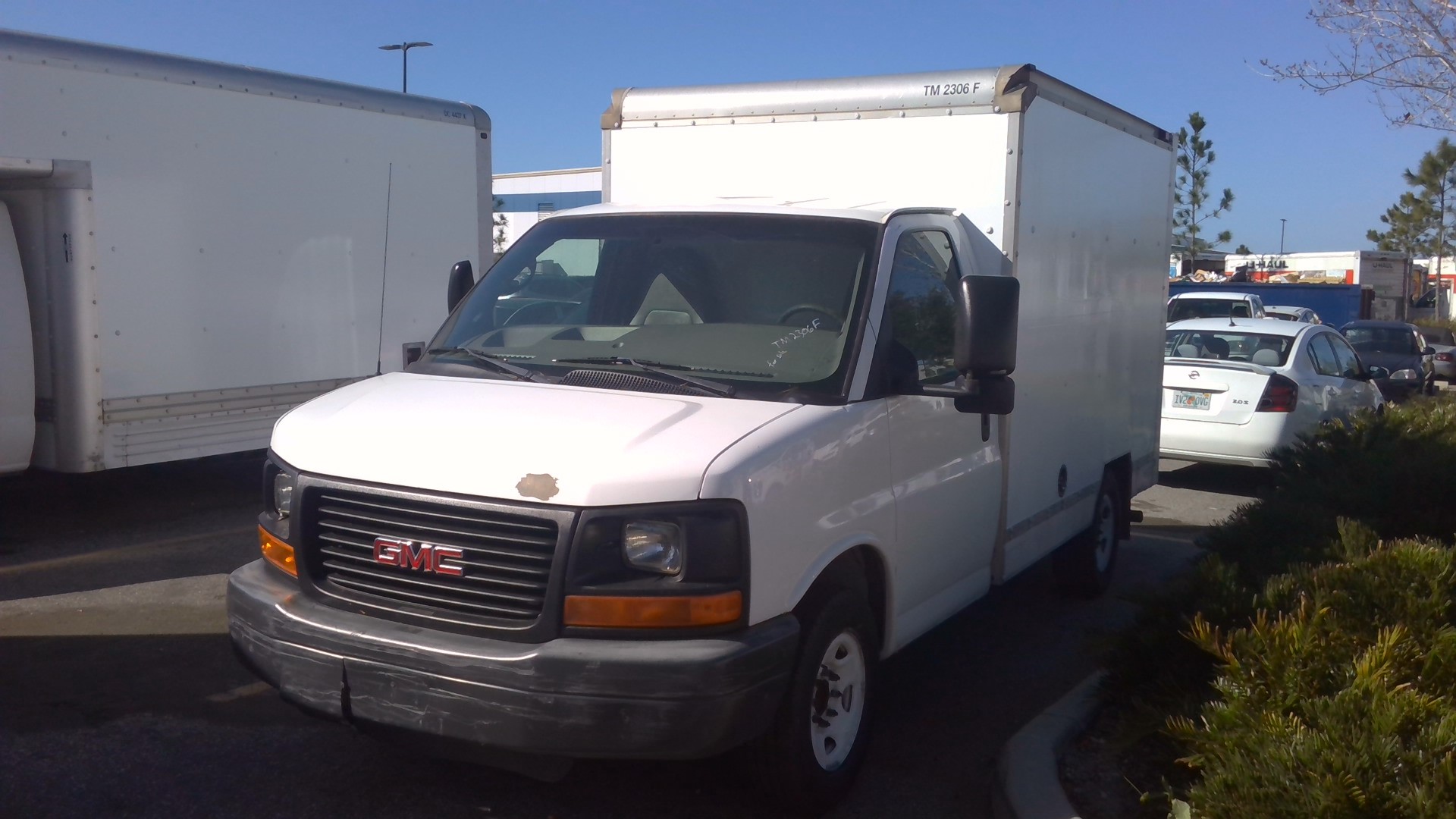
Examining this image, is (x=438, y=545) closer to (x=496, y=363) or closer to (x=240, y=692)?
(x=496, y=363)

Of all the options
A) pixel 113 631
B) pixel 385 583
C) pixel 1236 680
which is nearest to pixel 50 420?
pixel 113 631

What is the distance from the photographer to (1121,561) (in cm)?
888

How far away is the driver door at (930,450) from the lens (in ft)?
15.3

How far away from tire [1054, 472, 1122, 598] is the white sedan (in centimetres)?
395

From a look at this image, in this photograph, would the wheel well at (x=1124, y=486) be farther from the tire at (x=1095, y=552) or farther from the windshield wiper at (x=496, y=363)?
the windshield wiper at (x=496, y=363)

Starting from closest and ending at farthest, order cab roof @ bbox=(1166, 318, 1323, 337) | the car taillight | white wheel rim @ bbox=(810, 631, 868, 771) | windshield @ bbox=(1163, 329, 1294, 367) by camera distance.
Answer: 1. white wheel rim @ bbox=(810, 631, 868, 771)
2. the car taillight
3. windshield @ bbox=(1163, 329, 1294, 367)
4. cab roof @ bbox=(1166, 318, 1323, 337)

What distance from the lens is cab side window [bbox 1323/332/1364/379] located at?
12.4 meters

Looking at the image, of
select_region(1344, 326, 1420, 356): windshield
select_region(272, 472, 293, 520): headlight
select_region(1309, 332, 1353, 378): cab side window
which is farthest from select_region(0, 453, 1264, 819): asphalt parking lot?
select_region(1344, 326, 1420, 356): windshield

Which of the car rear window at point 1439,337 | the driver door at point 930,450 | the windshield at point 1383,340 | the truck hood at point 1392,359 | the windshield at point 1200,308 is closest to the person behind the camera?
the driver door at point 930,450

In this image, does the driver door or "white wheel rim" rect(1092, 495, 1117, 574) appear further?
"white wheel rim" rect(1092, 495, 1117, 574)

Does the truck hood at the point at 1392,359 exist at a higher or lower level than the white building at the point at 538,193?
lower

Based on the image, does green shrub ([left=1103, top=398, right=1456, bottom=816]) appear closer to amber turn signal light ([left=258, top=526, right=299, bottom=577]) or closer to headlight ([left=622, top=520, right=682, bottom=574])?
headlight ([left=622, top=520, right=682, bottom=574])

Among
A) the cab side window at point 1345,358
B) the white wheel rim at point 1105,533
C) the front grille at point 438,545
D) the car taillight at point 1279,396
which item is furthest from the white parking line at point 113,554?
the cab side window at point 1345,358

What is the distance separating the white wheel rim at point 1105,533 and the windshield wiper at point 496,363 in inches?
168
